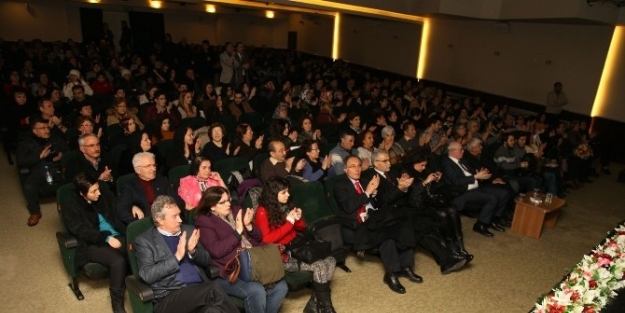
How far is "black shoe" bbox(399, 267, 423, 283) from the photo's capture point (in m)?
4.32

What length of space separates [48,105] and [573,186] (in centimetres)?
858

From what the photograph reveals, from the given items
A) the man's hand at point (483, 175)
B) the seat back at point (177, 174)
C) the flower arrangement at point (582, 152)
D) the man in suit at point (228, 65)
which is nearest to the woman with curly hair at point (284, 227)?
the seat back at point (177, 174)

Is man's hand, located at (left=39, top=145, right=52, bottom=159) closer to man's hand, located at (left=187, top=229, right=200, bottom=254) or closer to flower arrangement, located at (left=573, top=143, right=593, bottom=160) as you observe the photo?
man's hand, located at (left=187, top=229, right=200, bottom=254)

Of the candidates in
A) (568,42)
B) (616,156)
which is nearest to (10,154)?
(568,42)

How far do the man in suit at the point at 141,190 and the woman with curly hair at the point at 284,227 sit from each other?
94 centimetres

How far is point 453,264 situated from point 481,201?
1.28 meters

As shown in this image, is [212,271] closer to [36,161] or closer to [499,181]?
[36,161]

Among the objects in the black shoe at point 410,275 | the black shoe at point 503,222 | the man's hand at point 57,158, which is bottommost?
the black shoe at point 410,275

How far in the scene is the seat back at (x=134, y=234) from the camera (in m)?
3.15

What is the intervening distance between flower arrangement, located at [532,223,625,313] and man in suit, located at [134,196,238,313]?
2096 mm

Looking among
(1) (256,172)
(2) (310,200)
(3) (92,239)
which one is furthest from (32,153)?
(2) (310,200)

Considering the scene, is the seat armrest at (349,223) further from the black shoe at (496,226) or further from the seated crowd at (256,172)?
the black shoe at (496,226)

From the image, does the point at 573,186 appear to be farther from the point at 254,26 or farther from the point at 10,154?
the point at 254,26

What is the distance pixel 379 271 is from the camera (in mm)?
4473
